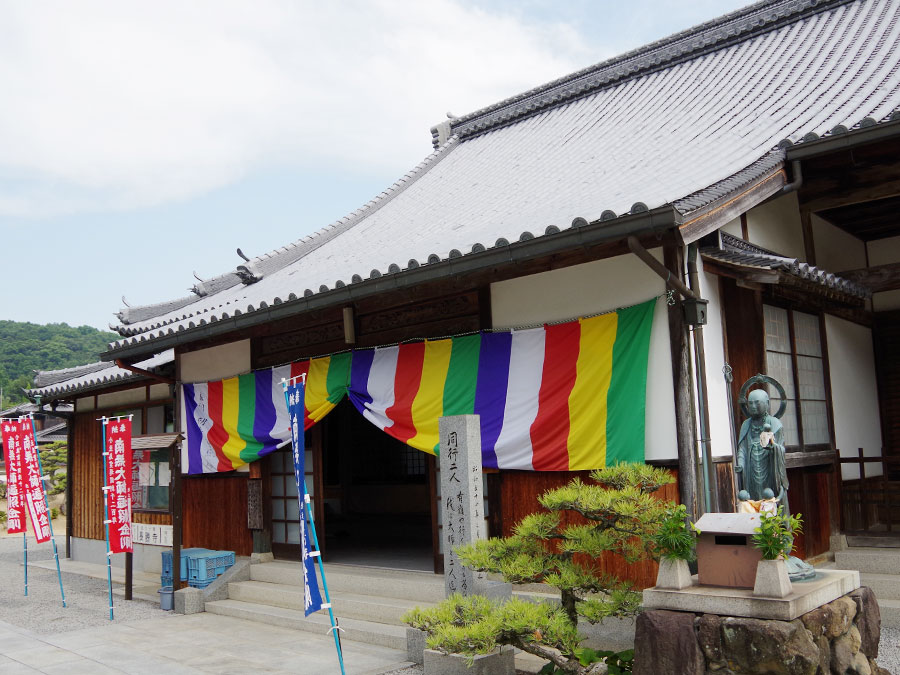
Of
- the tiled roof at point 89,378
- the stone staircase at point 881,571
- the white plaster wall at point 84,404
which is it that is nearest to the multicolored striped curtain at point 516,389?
the stone staircase at point 881,571

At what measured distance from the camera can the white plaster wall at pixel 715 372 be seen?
6.88 meters

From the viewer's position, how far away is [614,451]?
6957 millimetres

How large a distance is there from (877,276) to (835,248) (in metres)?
Result: 1.76

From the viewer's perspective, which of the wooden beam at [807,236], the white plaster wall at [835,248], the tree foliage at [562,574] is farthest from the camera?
the white plaster wall at [835,248]

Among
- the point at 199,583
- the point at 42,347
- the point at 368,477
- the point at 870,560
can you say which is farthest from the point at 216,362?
the point at 42,347

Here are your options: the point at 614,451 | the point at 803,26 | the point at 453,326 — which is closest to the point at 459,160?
the point at 803,26

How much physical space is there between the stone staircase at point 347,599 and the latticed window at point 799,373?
4055 mm

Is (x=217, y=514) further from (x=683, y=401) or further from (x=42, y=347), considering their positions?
(x=42, y=347)

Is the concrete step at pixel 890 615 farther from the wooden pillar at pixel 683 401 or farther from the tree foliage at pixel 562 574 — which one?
the tree foliage at pixel 562 574

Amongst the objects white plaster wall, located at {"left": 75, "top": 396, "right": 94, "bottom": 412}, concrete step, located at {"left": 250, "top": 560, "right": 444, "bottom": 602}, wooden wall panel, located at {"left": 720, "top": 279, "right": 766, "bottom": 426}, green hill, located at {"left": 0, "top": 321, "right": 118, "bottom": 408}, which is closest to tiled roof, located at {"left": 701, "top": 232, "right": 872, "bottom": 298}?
wooden wall panel, located at {"left": 720, "top": 279, "right": 766, "bottom": 426}

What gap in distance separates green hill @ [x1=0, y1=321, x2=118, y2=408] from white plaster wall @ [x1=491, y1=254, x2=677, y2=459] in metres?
59.9

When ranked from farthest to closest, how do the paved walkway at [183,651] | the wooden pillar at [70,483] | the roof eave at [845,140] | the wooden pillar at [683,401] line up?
the wooden pillar at [70,483] → the paved walkway at [183,651] → the roof eave at [845,140] → the wooden pillar at [683,401]

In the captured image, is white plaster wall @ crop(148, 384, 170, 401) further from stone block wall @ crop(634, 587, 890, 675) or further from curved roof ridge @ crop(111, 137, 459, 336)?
stone block wall @ crop(634, 587, 890, 675)

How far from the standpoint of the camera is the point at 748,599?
4.94m
